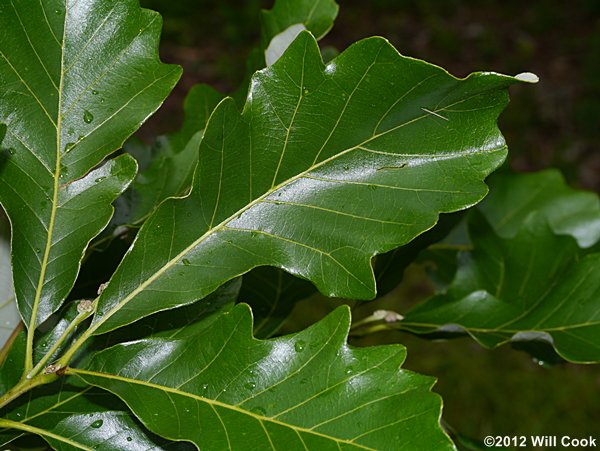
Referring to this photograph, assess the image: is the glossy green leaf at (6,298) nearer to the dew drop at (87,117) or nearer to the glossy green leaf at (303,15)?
the dew drop at (87,117)

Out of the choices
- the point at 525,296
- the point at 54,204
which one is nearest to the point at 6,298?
the point at 54,204

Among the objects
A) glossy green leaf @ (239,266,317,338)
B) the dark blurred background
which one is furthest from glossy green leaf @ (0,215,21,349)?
the dark blurred background

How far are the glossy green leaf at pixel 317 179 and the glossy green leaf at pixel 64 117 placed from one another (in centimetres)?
6

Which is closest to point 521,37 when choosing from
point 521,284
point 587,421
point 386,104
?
point 587,421

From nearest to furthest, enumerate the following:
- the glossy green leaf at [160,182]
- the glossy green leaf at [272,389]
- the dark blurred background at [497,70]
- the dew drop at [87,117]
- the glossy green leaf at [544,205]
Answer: the glossy green leaf at [272,389] < the dew drop at [87,117] < the glossy green leaf at [160,182] < the glossy green leaf at [544,205] < the dark blurred background at [497,70]

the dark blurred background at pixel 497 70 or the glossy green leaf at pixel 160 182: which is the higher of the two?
the glossy green leaf at pixel 160 182

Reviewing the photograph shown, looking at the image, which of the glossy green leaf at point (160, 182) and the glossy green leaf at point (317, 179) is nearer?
the glossy green leaf at point (317, 179)

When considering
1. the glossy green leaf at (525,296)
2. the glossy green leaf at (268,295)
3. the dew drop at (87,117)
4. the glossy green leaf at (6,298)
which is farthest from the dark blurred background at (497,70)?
the dew drop at (87,117)

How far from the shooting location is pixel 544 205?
127 centimetres

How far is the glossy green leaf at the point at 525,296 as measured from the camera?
84cm

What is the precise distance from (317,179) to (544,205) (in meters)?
0.73

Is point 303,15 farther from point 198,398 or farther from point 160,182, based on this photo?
point 198,398

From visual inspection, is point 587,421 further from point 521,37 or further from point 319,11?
point 521,37

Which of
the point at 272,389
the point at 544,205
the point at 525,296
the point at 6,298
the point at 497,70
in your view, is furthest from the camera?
the point at 497,70
